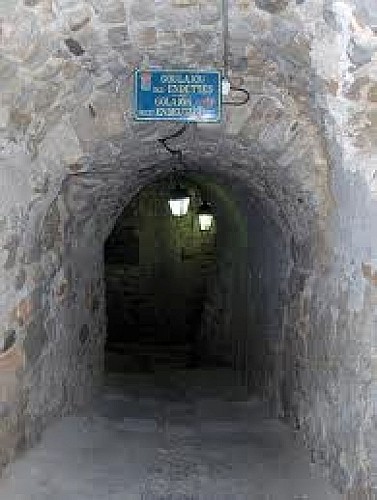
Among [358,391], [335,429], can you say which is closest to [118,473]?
[335,429]

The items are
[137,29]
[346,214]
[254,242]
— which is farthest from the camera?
[254,242]

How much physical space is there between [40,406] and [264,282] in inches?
106

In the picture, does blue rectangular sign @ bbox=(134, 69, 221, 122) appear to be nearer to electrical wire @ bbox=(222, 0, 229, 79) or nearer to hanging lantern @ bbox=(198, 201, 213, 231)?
electrical wire @ bbox=(222, 0, 229, 79)

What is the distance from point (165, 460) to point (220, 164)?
→ 2167mm

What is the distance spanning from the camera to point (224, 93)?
3977 mm

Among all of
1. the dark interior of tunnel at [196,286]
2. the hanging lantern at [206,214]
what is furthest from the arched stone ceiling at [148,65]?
the hanging lantern at [206,214]

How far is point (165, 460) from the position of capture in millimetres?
4641

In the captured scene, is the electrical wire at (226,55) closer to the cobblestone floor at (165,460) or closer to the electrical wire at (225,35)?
the electrical wire at (225,35)

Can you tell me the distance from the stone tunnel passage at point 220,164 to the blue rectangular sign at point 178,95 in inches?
3.6

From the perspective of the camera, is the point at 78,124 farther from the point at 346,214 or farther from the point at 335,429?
the point at 335,429

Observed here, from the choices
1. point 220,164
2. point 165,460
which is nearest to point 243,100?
point 220,164

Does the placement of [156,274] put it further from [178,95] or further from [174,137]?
[178,95]

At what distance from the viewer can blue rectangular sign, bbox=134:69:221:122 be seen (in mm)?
3875

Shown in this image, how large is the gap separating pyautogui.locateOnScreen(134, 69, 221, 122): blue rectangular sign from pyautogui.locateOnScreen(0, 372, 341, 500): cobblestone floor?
205cm
